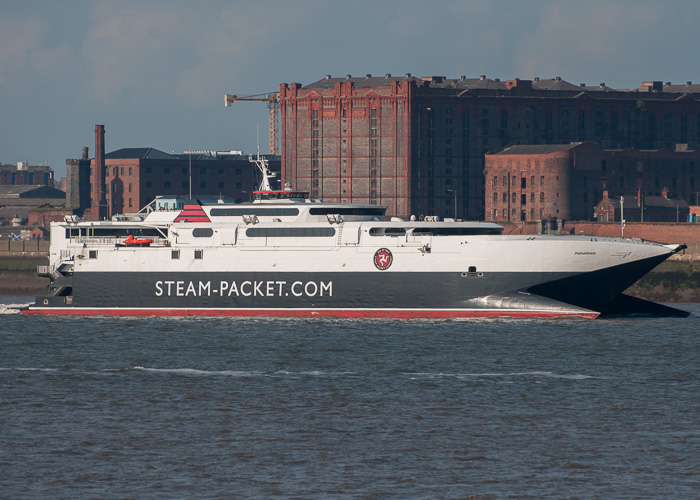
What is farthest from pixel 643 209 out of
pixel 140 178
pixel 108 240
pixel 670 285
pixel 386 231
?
pixel 108 240

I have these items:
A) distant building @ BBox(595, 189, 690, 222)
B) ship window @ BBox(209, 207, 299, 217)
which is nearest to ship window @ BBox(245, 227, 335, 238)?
ship window @ BBox(209, 207, 299, 217)

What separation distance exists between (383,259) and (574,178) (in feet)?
237

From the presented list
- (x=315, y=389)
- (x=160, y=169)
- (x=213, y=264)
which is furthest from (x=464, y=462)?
(x=160, y=169)

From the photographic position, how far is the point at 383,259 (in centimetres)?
4853

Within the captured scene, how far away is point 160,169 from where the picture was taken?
14288 centimetres

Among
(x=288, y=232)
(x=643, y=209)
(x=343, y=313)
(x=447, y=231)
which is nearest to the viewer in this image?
(x=447, y=231)

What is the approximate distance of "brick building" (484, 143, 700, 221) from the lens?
381 ft

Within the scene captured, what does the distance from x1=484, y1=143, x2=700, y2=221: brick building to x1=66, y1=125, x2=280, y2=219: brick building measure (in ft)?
114

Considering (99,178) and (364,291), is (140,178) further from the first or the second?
(364,291)

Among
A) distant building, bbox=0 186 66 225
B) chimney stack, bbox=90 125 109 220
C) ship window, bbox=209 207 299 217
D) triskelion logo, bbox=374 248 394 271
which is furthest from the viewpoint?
distant building, bbox=0 186 66 225

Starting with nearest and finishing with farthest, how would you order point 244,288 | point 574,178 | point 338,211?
point 244,288, point 338,211, point 574,178

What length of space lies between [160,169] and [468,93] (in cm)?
4257

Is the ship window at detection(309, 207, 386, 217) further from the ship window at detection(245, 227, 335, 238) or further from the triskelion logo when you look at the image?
the triskelion logo

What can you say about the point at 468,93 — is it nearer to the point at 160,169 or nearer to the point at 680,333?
Result: the point at 160,169
